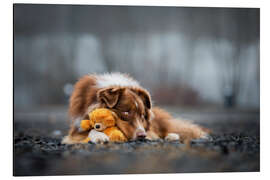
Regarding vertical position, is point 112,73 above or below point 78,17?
below

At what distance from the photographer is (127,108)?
3.94 m

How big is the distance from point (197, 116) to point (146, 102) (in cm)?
83

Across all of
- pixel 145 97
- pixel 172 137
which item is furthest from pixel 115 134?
pixel 172 137

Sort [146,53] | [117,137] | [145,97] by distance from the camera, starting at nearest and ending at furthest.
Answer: [117,137], [145,97], [146,53]

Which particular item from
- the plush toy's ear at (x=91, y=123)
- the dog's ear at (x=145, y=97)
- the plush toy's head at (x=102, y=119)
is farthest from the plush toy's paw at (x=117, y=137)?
the dog's ear at (x=145, y=97)

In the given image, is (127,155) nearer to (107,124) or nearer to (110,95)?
(107,124)

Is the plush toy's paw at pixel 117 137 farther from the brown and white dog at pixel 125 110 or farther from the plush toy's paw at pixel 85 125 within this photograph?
the plush toy's paw at pixel 85 125

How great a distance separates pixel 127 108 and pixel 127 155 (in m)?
0.54

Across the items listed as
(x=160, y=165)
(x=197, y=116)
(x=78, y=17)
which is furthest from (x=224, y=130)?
(x=78, y=17)

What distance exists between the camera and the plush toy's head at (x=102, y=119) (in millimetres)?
3834

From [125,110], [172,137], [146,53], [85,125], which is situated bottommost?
[172,137]

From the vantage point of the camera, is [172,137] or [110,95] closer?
[110,95]
